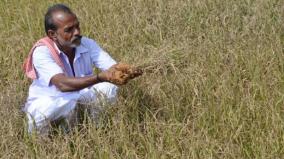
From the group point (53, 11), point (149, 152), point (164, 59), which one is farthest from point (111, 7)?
point (149, 152)

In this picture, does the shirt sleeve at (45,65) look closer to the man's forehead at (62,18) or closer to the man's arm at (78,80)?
the man's arm at (78,80)

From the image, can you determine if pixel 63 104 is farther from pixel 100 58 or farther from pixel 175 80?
pixel 175 80

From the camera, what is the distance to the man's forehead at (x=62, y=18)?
2723 millimetres

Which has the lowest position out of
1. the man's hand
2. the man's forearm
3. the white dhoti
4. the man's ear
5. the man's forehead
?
the white dhoti

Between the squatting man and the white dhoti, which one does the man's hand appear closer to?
the squatting man

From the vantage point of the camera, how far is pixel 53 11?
276cm

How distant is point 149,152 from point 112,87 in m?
0.54

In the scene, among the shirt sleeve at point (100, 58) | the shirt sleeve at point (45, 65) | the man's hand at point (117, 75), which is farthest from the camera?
the shirt sleeve at point (100, 58)

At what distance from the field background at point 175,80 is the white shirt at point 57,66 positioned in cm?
17

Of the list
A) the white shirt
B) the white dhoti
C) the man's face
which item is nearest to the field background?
the white dhoti

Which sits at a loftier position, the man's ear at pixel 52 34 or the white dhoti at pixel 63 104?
the man's ear at pixel 52 34

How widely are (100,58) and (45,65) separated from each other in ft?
1.11

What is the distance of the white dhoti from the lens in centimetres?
271

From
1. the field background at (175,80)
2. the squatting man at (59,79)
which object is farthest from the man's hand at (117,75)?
the field background at (175,80)
